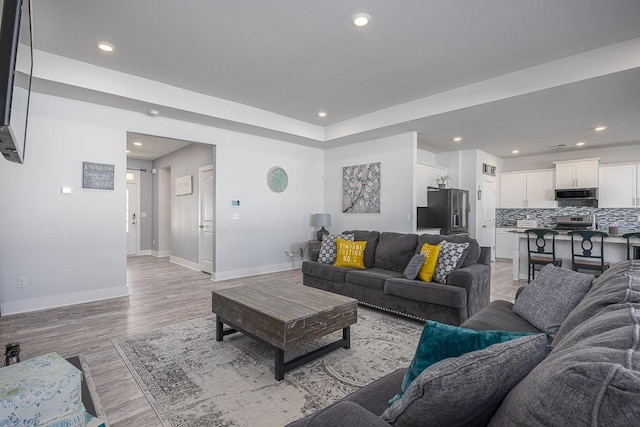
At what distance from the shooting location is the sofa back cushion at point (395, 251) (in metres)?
3.99

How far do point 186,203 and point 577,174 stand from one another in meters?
8.83

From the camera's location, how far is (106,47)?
3.30 meters

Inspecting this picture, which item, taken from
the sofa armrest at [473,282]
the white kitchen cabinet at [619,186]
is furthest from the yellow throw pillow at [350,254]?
the white kitchen cabinet at [619,186]

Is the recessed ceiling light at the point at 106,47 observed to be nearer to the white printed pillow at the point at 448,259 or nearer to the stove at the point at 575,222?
the white printed pillow at the point at 448,259

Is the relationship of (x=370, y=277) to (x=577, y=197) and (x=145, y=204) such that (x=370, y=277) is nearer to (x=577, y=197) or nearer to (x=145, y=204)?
(x=577, y=197)

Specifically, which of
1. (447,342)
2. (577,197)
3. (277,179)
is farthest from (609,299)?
(577,197)

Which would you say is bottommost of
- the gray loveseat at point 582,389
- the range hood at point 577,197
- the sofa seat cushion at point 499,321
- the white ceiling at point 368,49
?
the sofa seat cushion at point 499,321

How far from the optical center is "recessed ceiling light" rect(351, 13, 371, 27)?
2.75 m

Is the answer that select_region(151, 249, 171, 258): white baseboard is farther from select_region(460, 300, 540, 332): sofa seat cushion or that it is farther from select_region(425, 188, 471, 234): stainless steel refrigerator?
select_region(460, 300, 540, 332): sofa seat cushion

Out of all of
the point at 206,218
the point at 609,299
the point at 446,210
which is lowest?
the point at 609,299

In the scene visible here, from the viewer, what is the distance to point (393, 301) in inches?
138

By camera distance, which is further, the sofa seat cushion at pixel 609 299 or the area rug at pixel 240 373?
the area rug at pixel 240 373

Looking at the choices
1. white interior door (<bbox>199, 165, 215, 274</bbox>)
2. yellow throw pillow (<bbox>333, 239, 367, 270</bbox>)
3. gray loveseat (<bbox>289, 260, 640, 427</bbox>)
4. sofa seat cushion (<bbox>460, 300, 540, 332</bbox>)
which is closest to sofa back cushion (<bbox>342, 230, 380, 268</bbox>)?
yellow throw pillow (<bbox>333, 239, 367, 270</bbox>)

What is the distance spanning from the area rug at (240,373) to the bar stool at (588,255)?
327cm
